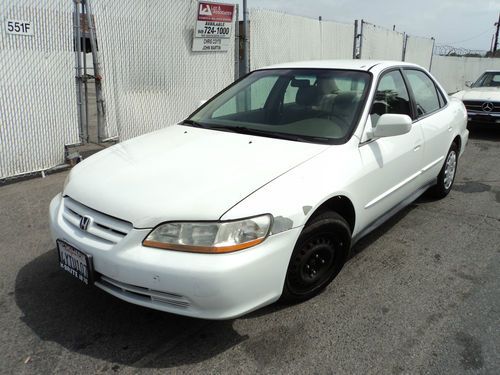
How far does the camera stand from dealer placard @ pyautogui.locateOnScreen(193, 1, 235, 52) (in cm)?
714

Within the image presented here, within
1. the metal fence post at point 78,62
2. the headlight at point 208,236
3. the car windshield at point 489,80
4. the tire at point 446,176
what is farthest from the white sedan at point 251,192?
the car windshield at point 489,80

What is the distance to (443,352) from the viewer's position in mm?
2404

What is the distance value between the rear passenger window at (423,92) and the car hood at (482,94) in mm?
5146

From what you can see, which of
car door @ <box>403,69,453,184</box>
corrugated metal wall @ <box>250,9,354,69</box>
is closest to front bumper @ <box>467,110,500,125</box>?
corrugated metal wall @ <box>250,9,354,69</box>

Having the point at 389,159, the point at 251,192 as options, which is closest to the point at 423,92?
the point at 389,159

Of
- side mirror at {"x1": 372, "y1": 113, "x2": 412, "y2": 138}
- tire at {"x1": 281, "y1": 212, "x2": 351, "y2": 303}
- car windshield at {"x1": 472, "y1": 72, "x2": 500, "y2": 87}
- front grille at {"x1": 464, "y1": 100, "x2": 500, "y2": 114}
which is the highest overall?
car windshield at {"x1": 472, "y1": 72, "x2": 500, "y2": 87}

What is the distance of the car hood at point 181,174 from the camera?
2262 millimetres

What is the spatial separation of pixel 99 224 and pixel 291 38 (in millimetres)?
7656

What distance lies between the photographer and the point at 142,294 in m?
2.27

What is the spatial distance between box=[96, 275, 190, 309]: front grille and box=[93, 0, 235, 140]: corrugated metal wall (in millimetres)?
4372

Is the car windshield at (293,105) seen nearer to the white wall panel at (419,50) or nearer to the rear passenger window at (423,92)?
the rear passenger window at (423,92)

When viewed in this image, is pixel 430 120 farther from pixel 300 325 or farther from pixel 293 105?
pixel 300 325

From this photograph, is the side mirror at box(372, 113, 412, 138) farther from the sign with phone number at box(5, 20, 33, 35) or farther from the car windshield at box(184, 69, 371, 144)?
the sign with phone number at box(5, 20, 33, 35)

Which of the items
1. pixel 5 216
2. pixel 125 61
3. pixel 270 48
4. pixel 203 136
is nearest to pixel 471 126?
pixel 270 48
